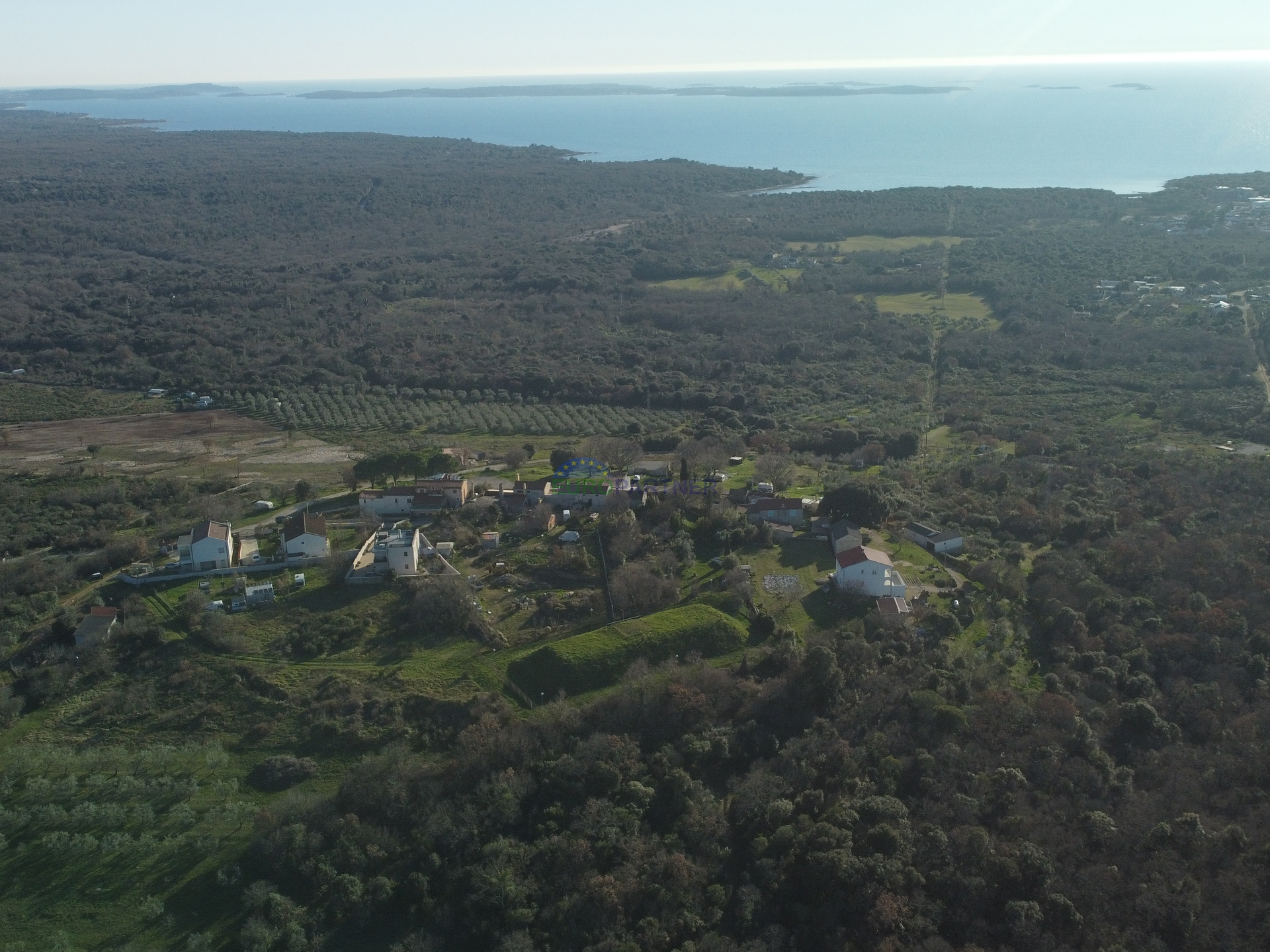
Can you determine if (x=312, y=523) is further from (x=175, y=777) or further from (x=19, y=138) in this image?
(x=19, y=138)

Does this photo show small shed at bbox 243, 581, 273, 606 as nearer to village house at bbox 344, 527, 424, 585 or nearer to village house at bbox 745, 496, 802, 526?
village house at bbox 344, 527, 424, 585

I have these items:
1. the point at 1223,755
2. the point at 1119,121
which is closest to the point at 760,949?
the point at 1223,755

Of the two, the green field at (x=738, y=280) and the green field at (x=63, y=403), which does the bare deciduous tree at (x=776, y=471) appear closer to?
the green field at (x=63, y=403)

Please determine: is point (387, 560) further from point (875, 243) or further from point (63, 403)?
point (875, 243)

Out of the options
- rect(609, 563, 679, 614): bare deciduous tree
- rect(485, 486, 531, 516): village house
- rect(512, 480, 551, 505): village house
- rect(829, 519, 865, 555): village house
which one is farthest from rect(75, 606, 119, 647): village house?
rect(829, 519, 865, 555): village house

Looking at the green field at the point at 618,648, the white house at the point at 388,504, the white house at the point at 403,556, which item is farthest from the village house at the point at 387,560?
the green field at the point at 618,648
